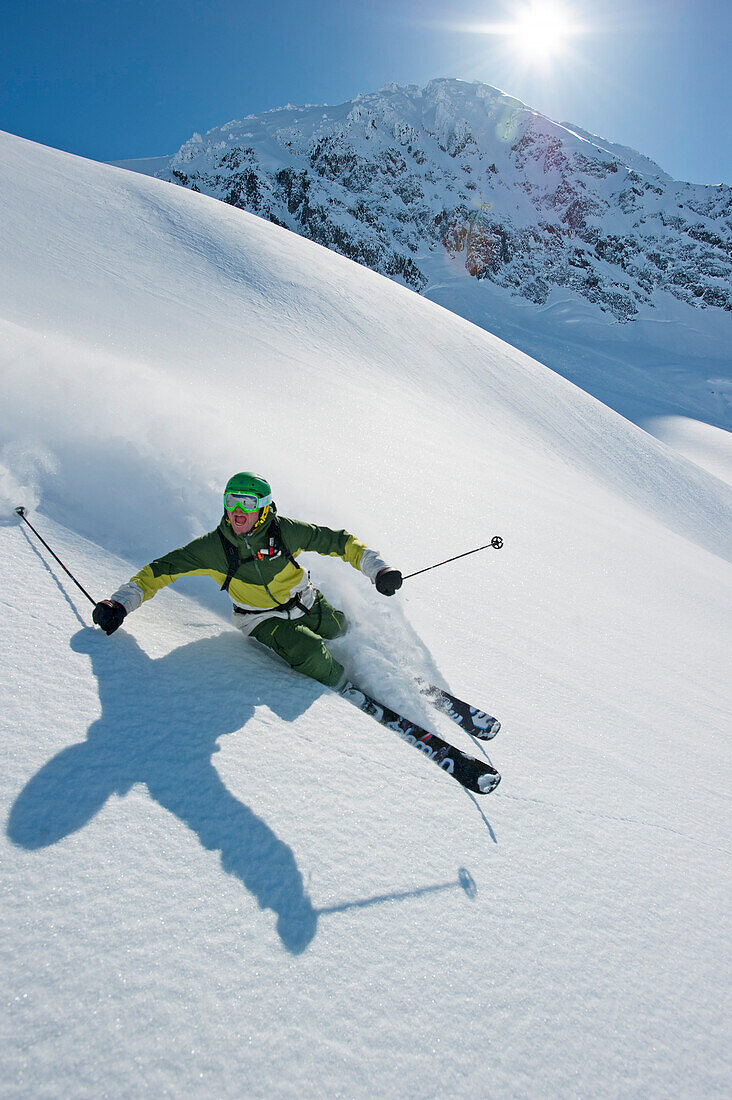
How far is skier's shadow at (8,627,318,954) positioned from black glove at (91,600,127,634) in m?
0.07

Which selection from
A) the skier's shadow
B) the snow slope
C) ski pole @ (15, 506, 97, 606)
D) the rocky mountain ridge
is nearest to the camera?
the snow slope

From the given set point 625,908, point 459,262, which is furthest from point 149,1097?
point 459,262

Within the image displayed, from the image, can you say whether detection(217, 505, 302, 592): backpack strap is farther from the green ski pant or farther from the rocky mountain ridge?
the rocky mountain ridge

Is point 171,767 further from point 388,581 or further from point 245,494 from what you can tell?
point 388,581

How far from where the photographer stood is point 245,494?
2.95 m

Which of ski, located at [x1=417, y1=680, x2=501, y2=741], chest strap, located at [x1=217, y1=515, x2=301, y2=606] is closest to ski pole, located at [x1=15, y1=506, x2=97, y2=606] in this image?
chest strap, located at [x1=217, y1=515, x2=301, y2=606]

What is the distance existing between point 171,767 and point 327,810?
579 millimetres

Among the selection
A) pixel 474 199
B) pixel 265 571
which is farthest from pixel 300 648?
pixel 474 199

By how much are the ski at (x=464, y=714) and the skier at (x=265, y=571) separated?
522mm

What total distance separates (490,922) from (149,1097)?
3.50 ft

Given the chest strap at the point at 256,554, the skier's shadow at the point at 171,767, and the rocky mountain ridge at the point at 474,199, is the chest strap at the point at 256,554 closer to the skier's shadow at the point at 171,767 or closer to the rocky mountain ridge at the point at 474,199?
the skier's shadow at the point at 171,767

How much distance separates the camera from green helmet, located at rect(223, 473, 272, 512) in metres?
2.95

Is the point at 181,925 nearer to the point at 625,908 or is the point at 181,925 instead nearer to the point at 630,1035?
the point at 630,1035

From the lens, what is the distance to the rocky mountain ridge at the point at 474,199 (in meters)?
78.8
